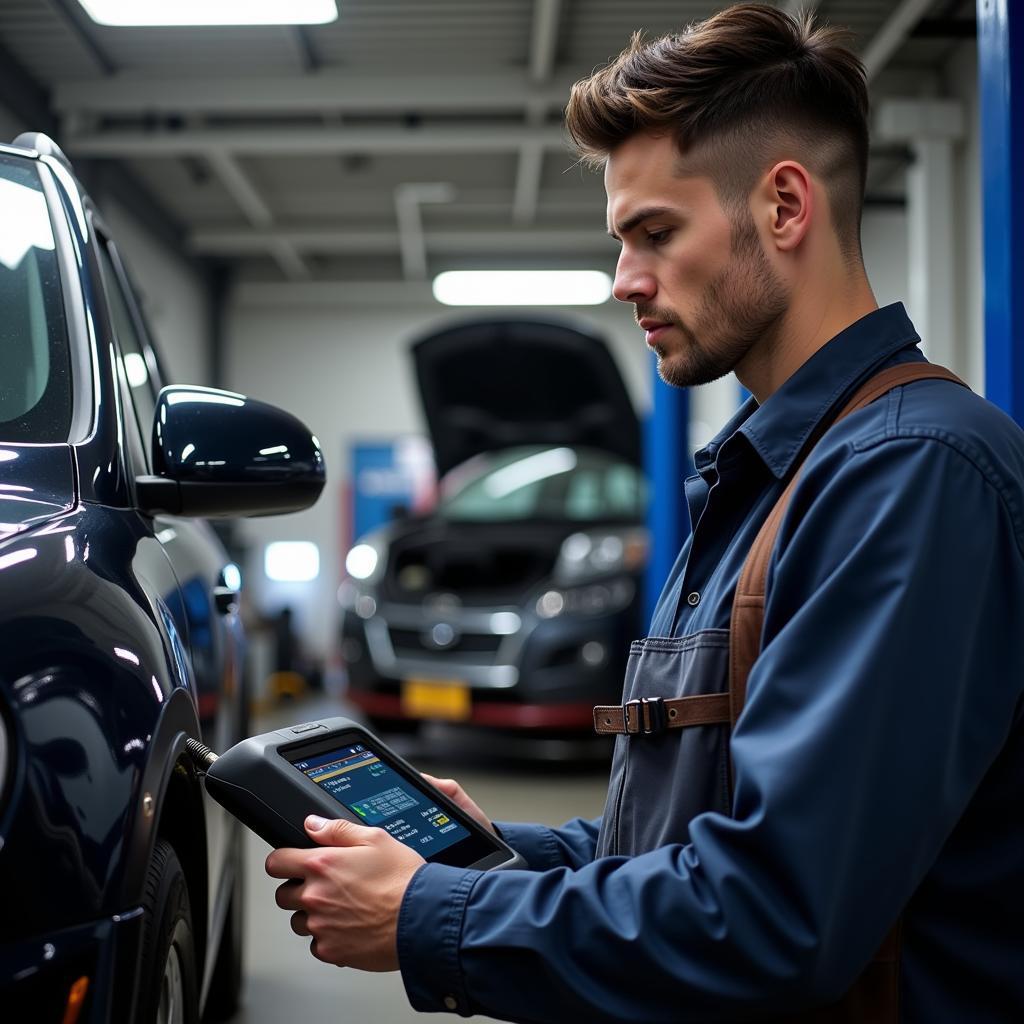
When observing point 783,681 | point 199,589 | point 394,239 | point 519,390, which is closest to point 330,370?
point 394,239

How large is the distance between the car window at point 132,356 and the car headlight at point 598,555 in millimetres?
3340

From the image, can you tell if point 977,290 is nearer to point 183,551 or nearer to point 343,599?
point 343,599

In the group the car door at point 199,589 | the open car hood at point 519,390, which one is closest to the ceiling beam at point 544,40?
the open car hood at point 519,390

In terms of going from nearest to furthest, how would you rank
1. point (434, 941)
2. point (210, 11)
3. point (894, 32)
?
point (434, 941) → point (210, 11) → point (894, 32)

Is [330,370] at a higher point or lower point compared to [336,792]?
higher

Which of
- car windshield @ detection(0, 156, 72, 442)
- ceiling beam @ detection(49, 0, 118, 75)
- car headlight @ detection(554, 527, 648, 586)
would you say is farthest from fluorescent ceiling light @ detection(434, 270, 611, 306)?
car windshield @ detection(0, 156, 72, 442)

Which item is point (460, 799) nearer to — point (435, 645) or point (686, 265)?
point (686, 265)

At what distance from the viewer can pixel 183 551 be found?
174cm

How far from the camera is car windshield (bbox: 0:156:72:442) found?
1342mm

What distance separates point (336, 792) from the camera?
1134 mm

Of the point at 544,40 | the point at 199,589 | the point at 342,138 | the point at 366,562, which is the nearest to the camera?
Result: the point at 199,589

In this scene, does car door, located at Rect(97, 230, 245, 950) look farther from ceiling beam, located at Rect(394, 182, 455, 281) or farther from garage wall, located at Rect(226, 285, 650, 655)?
garage wall, located at Rect(226, 285, 650, 655)

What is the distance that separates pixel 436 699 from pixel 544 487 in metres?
1.41

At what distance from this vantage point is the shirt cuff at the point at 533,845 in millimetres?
1388
